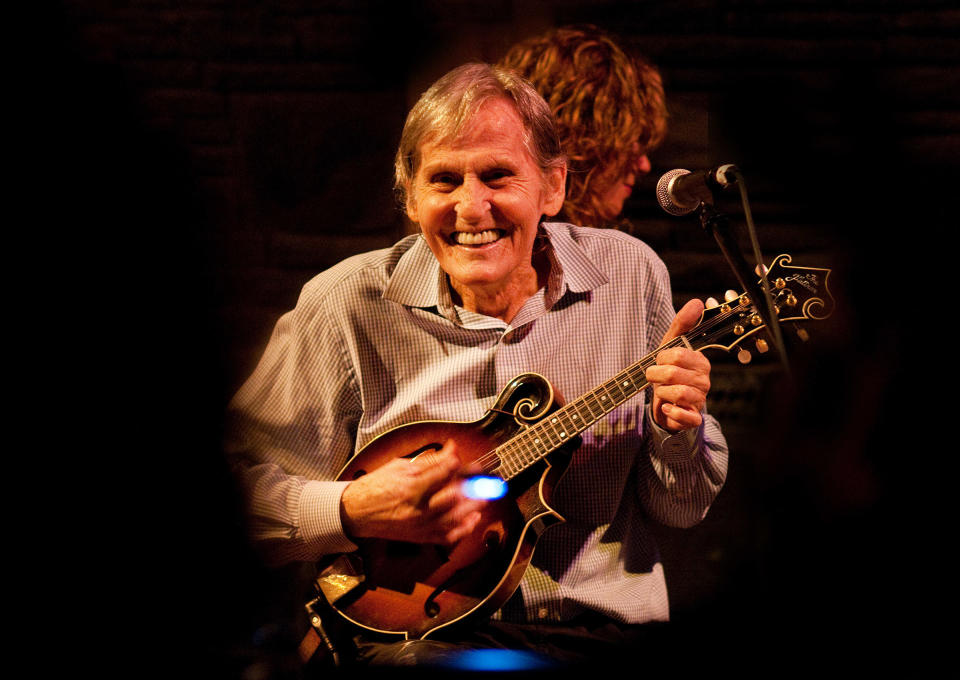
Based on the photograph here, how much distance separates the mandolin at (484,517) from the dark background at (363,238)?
1.35ft

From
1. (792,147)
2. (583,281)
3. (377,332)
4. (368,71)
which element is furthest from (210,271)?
(792,147)

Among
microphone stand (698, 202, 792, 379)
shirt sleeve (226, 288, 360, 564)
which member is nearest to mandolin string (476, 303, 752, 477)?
microphone stand (698, 202, 792, 379)

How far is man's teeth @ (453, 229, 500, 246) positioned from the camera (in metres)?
1.83

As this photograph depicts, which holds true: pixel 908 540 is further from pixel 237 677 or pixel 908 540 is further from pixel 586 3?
pixel 237 677

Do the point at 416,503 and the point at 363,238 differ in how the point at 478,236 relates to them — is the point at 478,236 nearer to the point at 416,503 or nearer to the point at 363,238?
the point at 363,238

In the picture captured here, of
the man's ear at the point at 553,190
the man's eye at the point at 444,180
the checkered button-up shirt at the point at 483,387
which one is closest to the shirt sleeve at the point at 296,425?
the checkered button-up shirt at the point at 483,387

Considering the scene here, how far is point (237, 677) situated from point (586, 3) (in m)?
2.17

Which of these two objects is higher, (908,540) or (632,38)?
(632,38)

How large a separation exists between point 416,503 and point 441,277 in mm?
591

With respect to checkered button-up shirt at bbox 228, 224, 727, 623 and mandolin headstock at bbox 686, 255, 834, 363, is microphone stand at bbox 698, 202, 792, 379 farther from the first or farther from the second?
checkered button-up shirt at bbox 228, 224, 727, 623

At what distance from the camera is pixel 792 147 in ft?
6.88

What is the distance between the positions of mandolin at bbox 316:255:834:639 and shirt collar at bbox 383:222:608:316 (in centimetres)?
29

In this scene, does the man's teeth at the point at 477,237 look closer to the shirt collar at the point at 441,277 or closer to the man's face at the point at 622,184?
the shirt collar at the point at 441,277

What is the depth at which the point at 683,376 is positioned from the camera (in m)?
1.72
